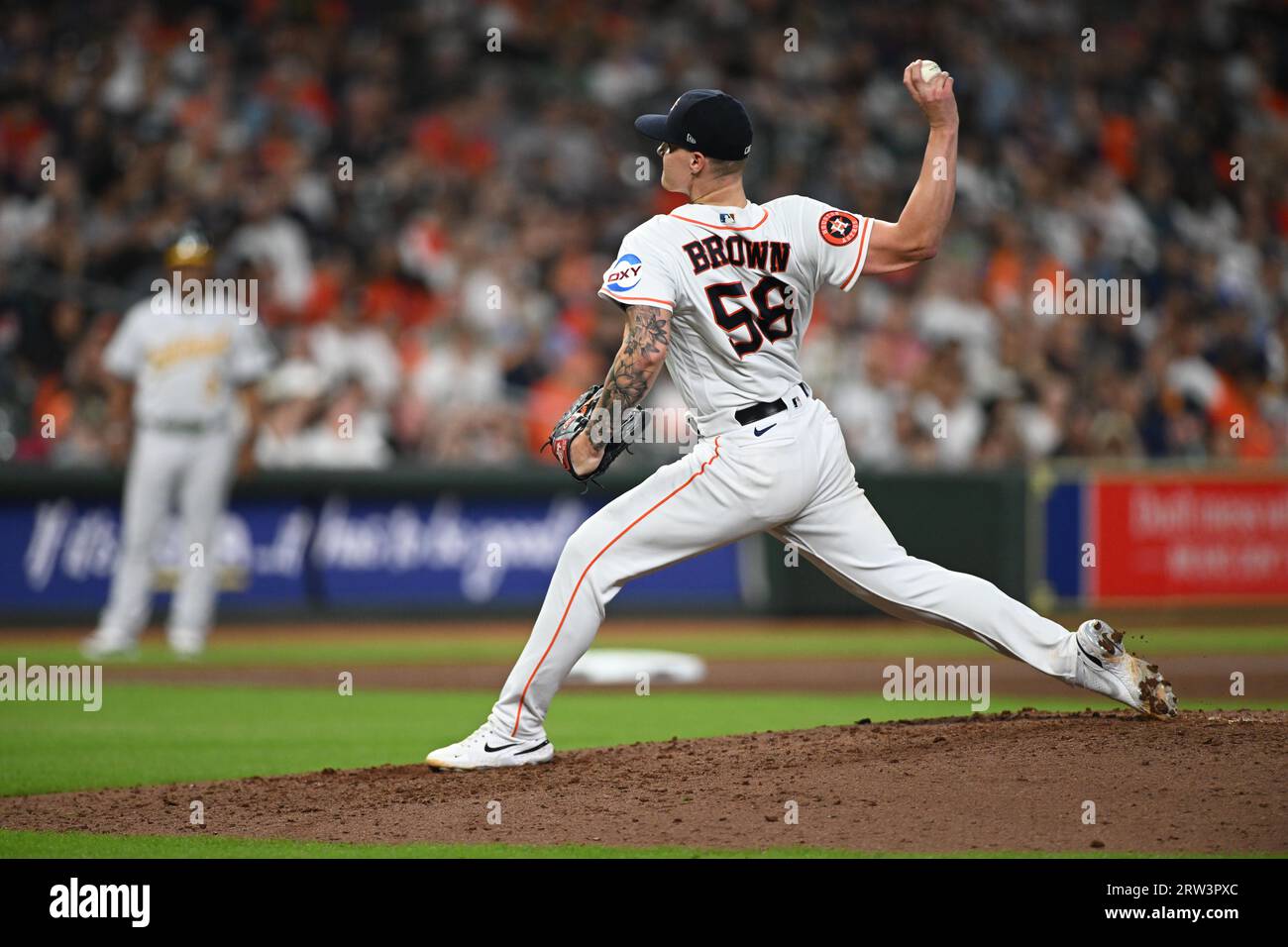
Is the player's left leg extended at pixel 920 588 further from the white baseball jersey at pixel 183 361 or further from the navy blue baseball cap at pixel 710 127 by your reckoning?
the white baseball jersey at pixel 183 361

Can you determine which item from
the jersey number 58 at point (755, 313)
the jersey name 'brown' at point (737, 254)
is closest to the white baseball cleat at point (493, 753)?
the jersey number 58 at point (755, 313)

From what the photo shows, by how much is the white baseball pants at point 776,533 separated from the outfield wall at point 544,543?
28.1ft

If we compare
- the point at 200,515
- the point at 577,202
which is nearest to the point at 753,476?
the point at 200,515

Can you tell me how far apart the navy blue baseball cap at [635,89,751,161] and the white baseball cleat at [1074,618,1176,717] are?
6.98 feet

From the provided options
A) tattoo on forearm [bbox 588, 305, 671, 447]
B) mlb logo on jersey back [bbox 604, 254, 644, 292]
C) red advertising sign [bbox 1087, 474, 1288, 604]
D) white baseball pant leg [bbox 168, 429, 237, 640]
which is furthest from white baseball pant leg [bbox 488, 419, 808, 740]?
red advertising sign [bbox 1087, 474, 1288, 604]

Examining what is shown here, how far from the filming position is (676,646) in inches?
556

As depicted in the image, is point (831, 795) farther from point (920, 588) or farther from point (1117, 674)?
point (1117, 674)

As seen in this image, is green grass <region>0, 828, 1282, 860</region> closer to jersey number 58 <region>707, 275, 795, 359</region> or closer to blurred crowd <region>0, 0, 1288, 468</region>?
jersey number 58 <region>707, 275, 795, 359</region>

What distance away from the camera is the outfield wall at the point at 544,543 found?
14.2 meters

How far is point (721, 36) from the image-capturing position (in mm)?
20391

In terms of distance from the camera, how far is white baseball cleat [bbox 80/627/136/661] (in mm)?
12109

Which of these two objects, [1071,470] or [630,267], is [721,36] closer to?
[1071,470]

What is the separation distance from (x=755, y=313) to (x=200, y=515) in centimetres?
721
